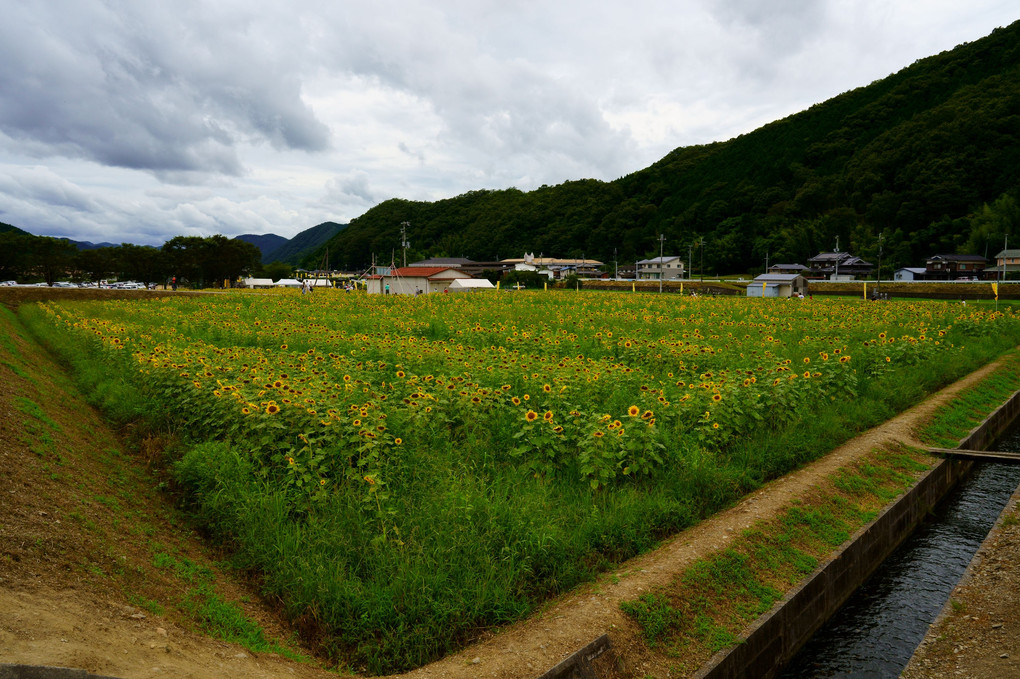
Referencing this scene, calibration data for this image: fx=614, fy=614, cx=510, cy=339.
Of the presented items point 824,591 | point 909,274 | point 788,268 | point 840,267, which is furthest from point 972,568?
point 840,267

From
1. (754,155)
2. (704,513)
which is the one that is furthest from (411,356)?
(754,155)

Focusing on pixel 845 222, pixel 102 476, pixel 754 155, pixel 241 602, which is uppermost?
pixel 754 155

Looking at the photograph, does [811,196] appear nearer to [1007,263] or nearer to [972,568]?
[1007,263]

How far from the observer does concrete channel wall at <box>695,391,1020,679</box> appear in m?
5.00

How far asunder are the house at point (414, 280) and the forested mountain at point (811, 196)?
46.4 metres

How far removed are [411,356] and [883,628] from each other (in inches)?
324

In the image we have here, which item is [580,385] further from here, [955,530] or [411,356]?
[955,530]

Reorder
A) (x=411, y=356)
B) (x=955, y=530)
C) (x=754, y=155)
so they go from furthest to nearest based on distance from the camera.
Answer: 1. (x=754, y=155)
2. (x=411, y=356)
3. (x=955, y=530)

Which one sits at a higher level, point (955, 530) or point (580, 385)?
point (580, 385)

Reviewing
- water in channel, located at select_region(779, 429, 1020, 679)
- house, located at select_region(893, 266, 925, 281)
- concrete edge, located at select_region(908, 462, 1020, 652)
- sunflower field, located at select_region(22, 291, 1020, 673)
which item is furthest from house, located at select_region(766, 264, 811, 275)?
concrete edge, located at select_region(908, 462, 1020, 652)

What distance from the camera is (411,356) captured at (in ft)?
38.0

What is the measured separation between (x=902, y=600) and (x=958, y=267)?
77.3 metres

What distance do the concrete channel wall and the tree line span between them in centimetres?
6670

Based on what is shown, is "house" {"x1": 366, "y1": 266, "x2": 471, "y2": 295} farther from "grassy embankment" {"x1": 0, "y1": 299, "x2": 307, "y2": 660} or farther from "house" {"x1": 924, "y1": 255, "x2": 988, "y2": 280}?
"house" {"x1": 924, "y1": 255, "x2": 988, "y2": 280}
